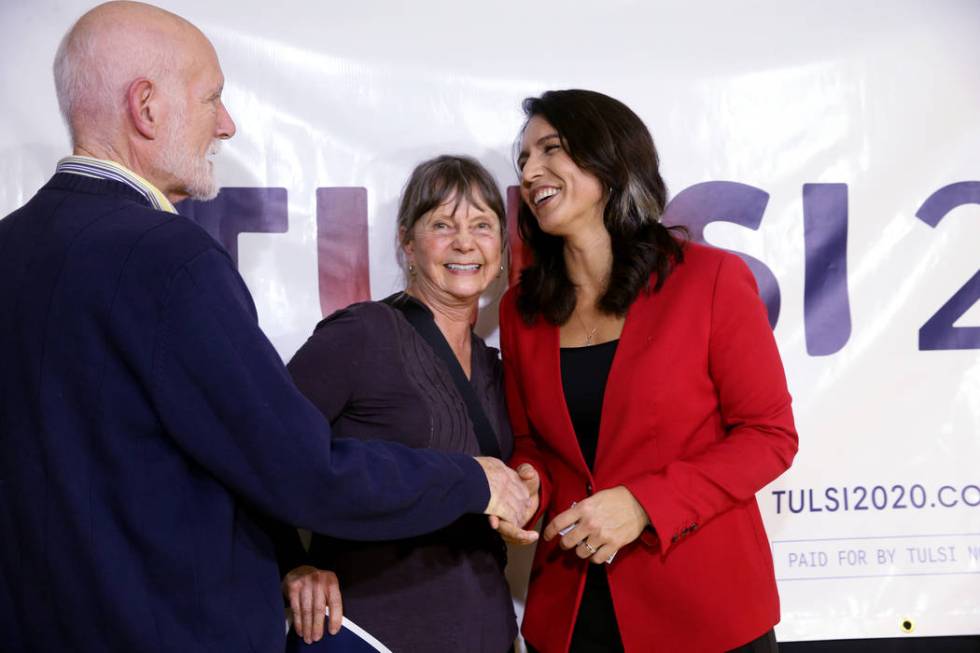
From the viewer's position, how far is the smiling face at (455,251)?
1.89m

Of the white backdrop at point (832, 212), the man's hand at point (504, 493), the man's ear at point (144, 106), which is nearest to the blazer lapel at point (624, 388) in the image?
the man's hand at point (504, 493)

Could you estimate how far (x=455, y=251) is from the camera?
6.23ft

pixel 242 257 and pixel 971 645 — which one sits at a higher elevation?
pixel 242 257

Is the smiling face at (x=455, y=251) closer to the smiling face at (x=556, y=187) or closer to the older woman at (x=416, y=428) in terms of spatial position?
the older woman at (x=416, y=428)

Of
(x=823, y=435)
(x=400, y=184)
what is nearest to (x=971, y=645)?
(x=823, y=435)

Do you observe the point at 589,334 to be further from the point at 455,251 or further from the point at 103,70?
the point at 103,70

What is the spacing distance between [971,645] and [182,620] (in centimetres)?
216

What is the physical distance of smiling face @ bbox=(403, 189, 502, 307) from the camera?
1889mm

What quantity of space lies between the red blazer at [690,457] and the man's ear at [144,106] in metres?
0.90

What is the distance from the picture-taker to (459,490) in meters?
1.34

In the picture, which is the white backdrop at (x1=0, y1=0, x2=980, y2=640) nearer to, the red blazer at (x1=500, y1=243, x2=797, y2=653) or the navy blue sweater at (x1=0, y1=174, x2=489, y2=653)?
the red blazer at (x1=500, y1=243, x2=797, y2=653)

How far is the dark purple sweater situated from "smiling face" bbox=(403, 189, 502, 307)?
181mm

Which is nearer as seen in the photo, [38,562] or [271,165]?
[38,562]

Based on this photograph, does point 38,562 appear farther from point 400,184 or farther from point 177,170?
point 400,184
